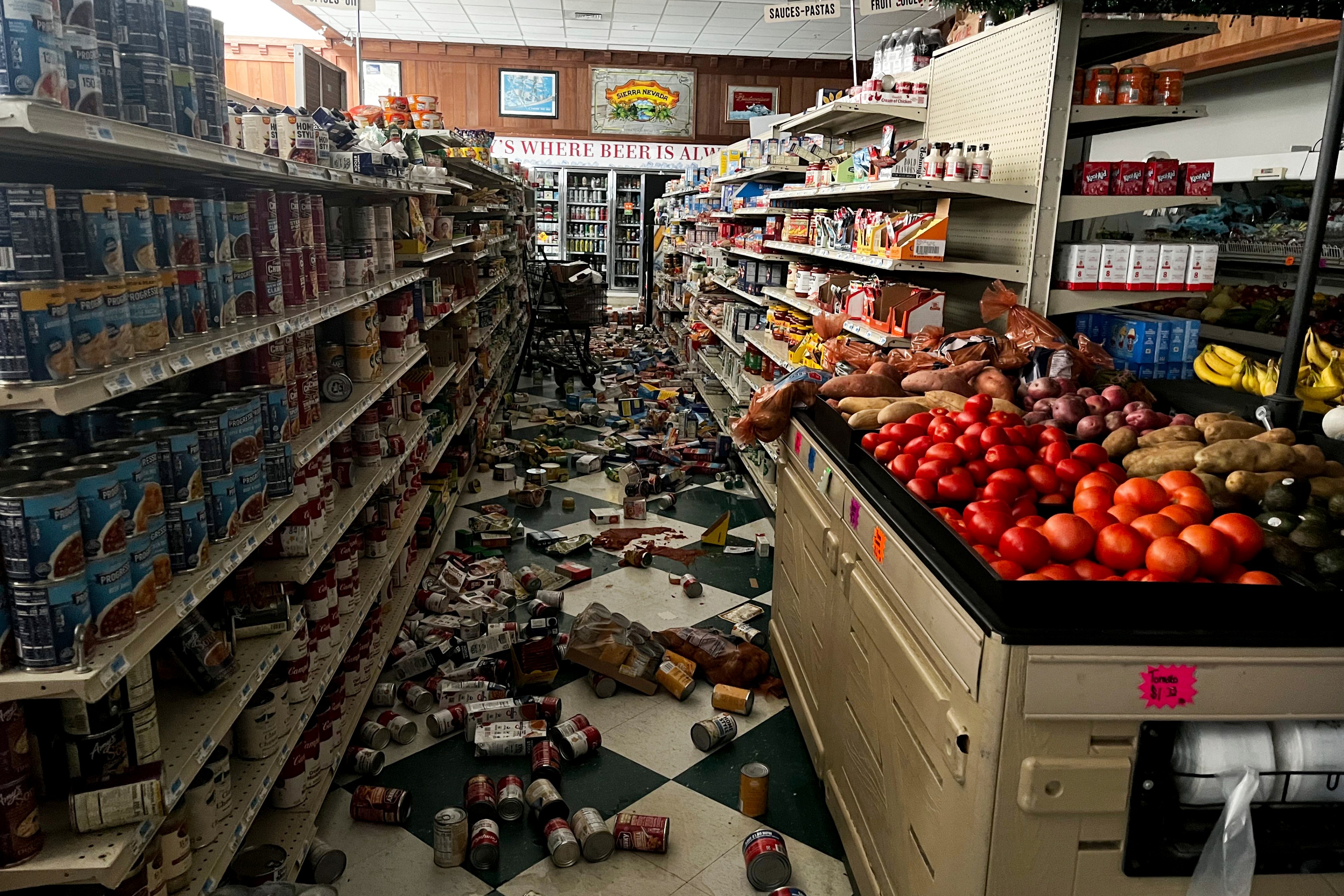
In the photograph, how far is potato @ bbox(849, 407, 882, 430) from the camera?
3.03 metres

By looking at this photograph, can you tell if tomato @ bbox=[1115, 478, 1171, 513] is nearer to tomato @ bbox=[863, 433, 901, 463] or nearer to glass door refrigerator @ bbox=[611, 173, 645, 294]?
tomato @ bbox=[863, 433, 901, 463]

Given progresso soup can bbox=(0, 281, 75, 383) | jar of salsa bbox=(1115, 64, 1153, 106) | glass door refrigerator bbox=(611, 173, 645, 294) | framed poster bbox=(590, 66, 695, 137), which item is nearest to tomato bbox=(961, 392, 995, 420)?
jar of salsa bbox=(1115, 64, 1153, 106)

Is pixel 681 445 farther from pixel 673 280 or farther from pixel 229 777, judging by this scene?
pixel 673 280

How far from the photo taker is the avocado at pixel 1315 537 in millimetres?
1849

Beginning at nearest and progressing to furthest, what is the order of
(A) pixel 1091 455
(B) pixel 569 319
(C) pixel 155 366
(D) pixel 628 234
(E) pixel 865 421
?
(C) pixel 155 366
(A) pixel 1091 455
(E) pixel 865 421
(B) pixel 569 319
(D) pixel 628 234

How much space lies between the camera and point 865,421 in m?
3.05

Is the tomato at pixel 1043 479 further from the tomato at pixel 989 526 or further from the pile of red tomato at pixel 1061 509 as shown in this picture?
the tomato at pixel 989 526

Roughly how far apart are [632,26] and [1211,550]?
45.1 ft

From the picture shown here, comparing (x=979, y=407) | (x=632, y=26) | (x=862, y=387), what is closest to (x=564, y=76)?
(x=632, y=26)

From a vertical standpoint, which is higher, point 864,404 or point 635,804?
point 864,404

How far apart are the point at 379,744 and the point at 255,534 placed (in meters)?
1.27

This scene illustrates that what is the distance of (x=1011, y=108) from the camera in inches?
148

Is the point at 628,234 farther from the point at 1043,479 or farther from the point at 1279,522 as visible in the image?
the point at 1279,522

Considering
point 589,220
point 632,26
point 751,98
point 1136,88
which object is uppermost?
point 632,26
